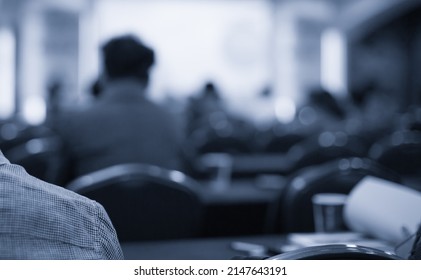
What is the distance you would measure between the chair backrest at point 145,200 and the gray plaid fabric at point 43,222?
33.9 inches

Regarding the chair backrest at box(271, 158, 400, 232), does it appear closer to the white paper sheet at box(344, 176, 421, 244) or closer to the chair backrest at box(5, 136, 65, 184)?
the white paper sheet at box(344, 176, 421, 244)

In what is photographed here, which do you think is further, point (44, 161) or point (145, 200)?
point (44, 161)

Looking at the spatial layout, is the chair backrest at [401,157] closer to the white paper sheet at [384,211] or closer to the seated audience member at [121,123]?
the seated audience member at [121,123]

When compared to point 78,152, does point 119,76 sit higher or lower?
higher

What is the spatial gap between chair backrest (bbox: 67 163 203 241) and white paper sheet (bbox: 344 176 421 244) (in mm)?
460

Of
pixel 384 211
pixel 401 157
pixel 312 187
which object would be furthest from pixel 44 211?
pixel 401 157

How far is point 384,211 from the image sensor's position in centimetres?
123

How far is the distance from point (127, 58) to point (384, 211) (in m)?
1.40

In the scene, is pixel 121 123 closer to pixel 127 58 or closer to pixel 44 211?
pixel 127 58

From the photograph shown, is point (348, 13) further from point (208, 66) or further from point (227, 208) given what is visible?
point (227, 208)

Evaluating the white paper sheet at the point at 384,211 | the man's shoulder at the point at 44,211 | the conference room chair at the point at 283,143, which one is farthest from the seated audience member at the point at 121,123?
the conference room chair at the point at 283,143

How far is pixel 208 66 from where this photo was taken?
42.4 feet
